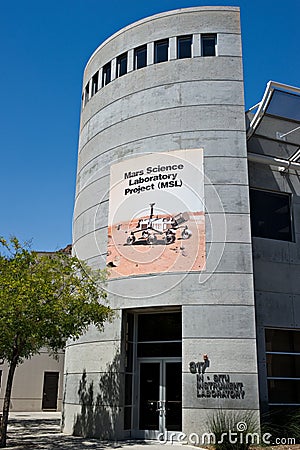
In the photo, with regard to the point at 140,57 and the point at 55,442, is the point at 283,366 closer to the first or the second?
the point at 55,442

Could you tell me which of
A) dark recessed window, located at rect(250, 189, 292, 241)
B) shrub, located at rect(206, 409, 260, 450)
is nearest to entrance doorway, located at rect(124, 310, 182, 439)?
shrub, located at rect(206, 409, 260, 450)

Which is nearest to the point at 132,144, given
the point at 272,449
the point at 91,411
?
the point at 91,411

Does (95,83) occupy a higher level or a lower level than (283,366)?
higher

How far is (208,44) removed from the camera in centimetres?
1806

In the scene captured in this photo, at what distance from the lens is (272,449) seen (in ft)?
42.2

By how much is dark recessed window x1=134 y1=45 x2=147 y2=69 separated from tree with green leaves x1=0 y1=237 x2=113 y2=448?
8.68m

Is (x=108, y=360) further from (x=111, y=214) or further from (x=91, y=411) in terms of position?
(x=111, y=214)

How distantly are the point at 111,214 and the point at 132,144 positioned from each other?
282 centimetres

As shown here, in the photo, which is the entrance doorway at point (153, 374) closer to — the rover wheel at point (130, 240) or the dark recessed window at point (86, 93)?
the rover wheel at point (130, 240)

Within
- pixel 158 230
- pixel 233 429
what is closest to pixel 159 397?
pixel 233 429

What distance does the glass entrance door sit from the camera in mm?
15172

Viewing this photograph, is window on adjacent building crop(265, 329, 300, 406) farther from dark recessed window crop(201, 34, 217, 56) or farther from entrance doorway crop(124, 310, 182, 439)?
dark recessed window crop(201, 34, 217, 56)

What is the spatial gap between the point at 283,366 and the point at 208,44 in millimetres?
12101

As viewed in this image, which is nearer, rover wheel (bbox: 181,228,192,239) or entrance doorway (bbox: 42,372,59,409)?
rover wheel (bbox: 181,228,192,239)
